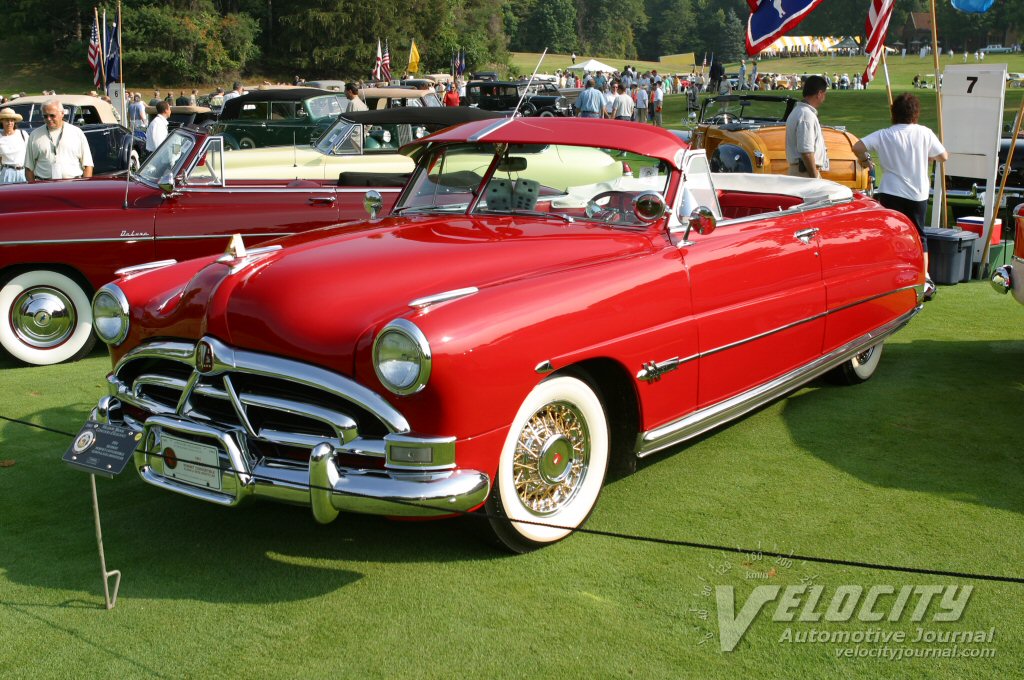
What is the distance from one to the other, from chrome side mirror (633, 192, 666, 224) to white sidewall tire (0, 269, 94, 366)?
451cm

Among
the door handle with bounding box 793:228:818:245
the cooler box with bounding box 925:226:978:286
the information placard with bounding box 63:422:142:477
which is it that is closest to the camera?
the information placard with bounding box 63:422:142:477

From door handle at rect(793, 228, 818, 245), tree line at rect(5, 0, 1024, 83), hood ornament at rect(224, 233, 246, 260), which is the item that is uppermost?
tree line at rect(5, 0, 1024, 83)

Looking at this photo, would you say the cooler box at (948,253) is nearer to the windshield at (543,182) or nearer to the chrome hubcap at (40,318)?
the windshield at (543,182)

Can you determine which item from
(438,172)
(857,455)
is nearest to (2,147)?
(438,172)

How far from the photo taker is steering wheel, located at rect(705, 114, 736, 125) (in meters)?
14.6

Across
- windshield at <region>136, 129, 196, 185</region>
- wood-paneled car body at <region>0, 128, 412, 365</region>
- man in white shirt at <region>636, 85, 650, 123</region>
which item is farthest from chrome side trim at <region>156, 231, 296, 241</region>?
man in white shirt at <region>636, 85, 650, 123</region>

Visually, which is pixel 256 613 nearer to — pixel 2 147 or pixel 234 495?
pixel 234 495

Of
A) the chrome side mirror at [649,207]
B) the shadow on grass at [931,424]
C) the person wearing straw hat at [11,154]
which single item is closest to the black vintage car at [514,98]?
the person wearing straw hat at [11,154]

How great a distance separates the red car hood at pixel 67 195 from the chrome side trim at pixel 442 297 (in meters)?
4.67

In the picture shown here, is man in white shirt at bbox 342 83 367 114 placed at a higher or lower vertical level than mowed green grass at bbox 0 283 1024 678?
higher

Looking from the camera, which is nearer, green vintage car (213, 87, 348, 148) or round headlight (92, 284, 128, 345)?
round headlight (92, 284, 128, 345)

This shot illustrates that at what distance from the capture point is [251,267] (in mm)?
4168

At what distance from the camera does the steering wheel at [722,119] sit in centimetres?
1456

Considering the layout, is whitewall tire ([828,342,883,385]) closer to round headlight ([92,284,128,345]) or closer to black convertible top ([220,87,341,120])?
round headlight ([92,284,128,345])
